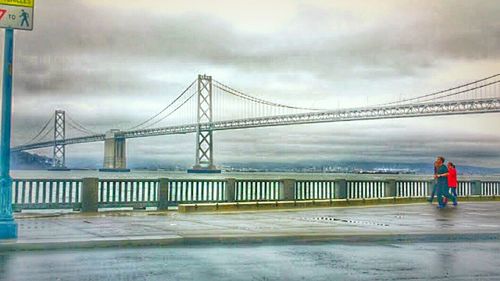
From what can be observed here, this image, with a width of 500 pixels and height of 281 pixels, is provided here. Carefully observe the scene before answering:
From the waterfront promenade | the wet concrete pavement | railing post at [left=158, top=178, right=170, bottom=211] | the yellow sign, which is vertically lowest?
the wet concrete pavement

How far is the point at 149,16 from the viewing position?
326 ft

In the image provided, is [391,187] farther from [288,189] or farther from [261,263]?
[261,263]

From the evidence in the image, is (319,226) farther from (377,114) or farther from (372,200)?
(377,114)

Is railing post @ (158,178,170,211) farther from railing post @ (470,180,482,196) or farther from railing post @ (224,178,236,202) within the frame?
railing post @ (470,180,482,196)

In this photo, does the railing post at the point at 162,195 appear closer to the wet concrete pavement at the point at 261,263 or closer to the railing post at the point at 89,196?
the railing post at the point at 89,196

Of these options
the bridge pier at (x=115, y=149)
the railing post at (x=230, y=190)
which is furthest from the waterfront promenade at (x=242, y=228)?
the bridge pier at (x=115, y=149)

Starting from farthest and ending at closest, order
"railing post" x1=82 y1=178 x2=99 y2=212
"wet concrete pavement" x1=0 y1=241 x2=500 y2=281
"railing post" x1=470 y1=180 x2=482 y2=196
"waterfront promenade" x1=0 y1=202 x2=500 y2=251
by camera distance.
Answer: "railing post" x1=470 y1=180 x2=482 y2=196 < "railing post" x1=82 y1=178 x2=99 y2=212 < "waterfront promenade" x1=0 y1=202 x2=500 y2=251 < "wet concrete pavement" x1=0 y1=241 x2=500 y2=281

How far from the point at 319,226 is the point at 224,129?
70.3m

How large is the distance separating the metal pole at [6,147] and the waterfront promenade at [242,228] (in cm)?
31

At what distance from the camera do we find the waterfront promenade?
11.4 m

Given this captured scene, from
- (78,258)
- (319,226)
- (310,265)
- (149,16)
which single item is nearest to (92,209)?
(319,226)

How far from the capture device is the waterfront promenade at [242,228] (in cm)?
1140

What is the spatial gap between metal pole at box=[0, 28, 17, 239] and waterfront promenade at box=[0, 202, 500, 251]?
0.31 meters

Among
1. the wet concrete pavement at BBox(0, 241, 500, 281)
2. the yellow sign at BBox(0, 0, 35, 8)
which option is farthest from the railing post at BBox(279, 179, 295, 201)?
the yellow sign at BBox(0, 0, 35, 8)
